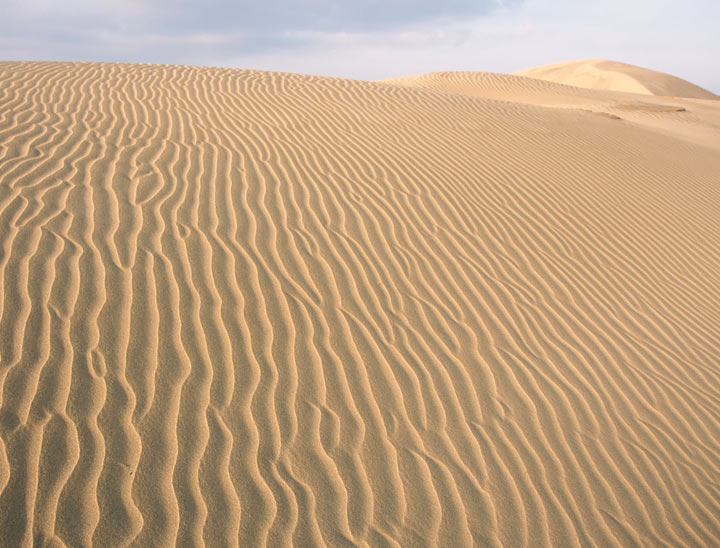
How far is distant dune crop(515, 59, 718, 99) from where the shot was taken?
29.9 meters

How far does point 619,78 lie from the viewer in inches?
1238

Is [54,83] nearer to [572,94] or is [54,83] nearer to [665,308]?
[665,308]

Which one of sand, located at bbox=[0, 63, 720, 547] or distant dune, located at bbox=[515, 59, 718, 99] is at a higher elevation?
distant dune, located at bbox=[515, 59, 718, 99]

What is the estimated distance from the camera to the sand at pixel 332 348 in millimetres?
2869

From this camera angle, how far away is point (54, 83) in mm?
9266

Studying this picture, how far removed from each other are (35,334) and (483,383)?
113 inches

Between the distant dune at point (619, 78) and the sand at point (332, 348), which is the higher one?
the distant dune at point (619, 78)

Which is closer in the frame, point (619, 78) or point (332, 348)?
point (332, 348)

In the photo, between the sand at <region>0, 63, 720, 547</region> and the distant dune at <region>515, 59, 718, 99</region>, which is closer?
the sand at <region>0, 63, 720, 547</region>

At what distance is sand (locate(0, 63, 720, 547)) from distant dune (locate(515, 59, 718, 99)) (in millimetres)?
26668

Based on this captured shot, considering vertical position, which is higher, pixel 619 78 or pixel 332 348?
pixel 619 78

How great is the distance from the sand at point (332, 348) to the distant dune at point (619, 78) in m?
26.7

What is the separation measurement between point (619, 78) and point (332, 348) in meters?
33.3

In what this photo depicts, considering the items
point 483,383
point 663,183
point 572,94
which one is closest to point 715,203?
point 663,183
